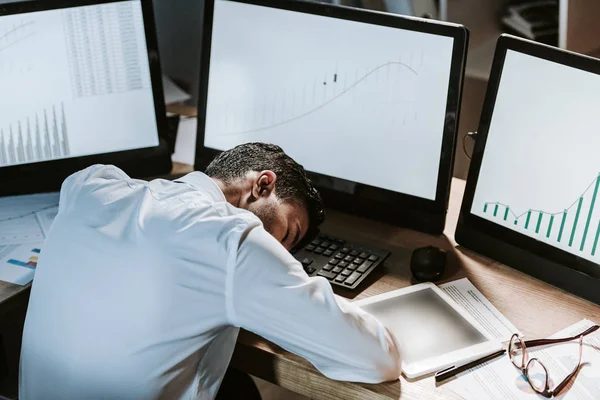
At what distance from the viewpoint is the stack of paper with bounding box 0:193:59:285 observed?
57.2 inches

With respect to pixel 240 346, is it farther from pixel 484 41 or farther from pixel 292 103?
pixel 484 41

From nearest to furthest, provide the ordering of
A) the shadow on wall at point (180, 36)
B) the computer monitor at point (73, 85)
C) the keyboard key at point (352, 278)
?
the keyboard key at point (352, 278) → the computer monitor at point (73, 85) → the shadow on wall at point (180, 36)

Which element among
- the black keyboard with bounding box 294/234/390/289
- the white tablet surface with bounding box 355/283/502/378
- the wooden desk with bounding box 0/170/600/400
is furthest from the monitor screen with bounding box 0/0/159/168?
the white tablet surface with bounding box 355/283/502/378

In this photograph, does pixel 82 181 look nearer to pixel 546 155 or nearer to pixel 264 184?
pixel 264 184

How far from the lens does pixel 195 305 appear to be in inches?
42.2

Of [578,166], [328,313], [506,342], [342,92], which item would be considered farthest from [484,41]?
[328,313]

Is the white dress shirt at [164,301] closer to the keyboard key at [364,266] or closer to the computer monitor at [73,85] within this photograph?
the keyboard key at [364,266]

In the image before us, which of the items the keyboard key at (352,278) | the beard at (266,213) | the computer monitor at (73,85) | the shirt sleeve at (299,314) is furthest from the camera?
the computer monitor at (73,85)

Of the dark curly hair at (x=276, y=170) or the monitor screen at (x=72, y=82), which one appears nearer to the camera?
the dark curly hair at (x=276, y=170)

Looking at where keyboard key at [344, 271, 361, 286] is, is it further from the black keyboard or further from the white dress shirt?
the white dress shirt

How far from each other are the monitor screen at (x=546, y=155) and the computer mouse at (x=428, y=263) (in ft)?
0.50

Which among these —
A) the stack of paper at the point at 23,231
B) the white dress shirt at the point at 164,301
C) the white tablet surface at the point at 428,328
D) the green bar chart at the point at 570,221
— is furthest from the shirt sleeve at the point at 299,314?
the stack of paper at the point at 23,231

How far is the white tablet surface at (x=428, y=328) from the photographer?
48.1 inches

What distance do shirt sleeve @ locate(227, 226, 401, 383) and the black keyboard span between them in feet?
0.91
